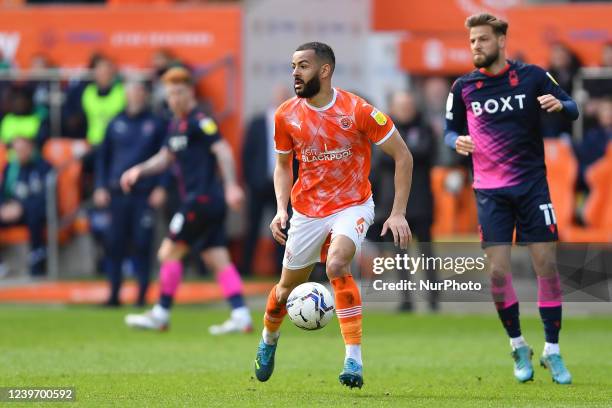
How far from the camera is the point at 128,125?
16.8 m

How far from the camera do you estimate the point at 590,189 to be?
17875 mm

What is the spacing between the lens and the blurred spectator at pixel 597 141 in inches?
700

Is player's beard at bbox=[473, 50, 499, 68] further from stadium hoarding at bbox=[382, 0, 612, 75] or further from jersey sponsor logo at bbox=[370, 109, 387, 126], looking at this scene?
stadium hoarding at bbox=[382, 0, 612, 75]

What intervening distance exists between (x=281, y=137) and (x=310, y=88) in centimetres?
44

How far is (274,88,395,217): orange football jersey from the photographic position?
30.3ft

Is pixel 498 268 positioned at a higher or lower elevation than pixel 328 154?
lower

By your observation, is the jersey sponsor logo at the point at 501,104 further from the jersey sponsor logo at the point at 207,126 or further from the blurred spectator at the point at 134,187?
the blurred spectator at the point at 134,187

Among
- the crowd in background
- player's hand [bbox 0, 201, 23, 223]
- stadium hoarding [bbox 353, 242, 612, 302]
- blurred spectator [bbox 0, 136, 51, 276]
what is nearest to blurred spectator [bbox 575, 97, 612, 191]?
the crowd in background

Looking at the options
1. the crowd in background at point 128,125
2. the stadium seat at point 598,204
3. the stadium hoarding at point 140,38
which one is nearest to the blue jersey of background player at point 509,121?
the crowd in background at point 128,125

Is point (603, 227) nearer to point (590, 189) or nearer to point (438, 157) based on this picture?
point (590, 189)

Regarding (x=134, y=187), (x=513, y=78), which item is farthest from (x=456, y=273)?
(x=134, y=187)

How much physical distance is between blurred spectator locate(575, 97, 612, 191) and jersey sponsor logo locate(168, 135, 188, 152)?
6.34 meters

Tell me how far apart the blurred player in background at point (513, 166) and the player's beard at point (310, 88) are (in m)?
1.33

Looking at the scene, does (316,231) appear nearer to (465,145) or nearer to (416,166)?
(465,145)
